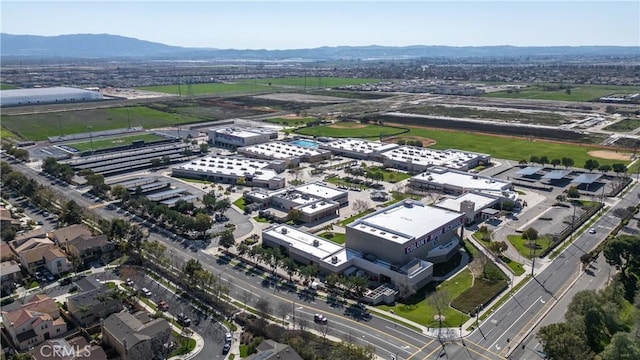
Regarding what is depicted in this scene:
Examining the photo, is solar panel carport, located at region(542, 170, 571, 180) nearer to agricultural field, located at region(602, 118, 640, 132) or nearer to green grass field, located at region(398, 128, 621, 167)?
green grass field, located at region(398, 128, 621, 167)

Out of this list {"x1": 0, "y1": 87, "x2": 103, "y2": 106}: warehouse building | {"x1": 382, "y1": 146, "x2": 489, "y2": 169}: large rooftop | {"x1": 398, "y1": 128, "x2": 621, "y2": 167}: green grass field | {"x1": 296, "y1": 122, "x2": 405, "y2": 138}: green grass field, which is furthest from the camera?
{"x1": 0, "y1": 87, "x2": 103, "y2": 106}: warehouse building

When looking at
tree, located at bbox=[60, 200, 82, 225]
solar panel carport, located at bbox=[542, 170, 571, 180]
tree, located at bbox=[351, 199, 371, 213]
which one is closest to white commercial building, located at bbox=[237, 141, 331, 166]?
tree, located at bbox=[351, 199, 371, 213]

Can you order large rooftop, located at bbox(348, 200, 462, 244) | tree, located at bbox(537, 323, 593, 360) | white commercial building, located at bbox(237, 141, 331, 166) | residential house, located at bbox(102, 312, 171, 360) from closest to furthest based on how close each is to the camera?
tree, located at bbox(537, 323, 593, 360), residential house, located at bbox(102, 312, 171, 360), large rooftop, located at bbox(348, 200, 462, 244), white commercial building, located at bbox(237, 141, 331, 166)

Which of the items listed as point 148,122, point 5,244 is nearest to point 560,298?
point 5,244

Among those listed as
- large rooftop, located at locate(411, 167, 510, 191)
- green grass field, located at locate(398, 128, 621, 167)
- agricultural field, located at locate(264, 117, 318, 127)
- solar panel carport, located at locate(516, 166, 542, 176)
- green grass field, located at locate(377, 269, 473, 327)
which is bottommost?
green grass field, located at locate(377, 269, 473, 327)

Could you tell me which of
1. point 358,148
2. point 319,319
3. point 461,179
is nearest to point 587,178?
point 461,179

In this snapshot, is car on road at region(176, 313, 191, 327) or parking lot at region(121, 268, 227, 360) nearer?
parking lot at region(121, 268, 227, 360)

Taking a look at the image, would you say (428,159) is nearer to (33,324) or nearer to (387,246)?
(387,246)

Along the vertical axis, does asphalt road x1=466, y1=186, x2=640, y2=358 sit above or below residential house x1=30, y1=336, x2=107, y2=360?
below
